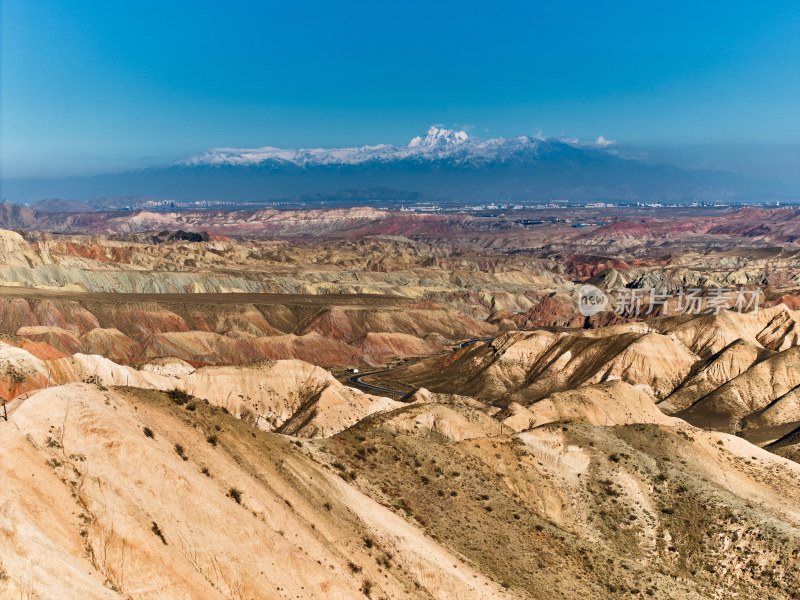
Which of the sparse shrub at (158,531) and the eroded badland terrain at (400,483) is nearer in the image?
the eroded badland terrain at (400,483)

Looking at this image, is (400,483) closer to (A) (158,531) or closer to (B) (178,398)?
(B) (178,398)

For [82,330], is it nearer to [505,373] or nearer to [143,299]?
[143,299]

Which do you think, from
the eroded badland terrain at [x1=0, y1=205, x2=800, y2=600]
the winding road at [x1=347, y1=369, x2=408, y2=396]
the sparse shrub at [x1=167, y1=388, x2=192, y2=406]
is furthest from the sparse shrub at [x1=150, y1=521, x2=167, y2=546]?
the winding road at [x1=347, y1=369, x2=408, y2=396]

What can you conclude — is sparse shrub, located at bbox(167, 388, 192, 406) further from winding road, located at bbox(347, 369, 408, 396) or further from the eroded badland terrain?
winding road, located at bbox(347, 369, 408, 396)

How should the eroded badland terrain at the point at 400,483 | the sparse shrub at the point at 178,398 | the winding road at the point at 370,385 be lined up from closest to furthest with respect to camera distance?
the eroded badland terrain at the point at 400,483 < the sparse shrub at the point at 178,398 < the winding road at the point at 370,385

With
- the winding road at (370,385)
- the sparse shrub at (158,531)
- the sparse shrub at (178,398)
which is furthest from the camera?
the winding road at (370,385)

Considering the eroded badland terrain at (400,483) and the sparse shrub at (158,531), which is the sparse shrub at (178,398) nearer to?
the eroded badland terrain at (400,483)

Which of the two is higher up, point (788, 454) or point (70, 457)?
point (70, 457)

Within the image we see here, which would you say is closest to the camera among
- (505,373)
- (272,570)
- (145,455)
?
(272,570)

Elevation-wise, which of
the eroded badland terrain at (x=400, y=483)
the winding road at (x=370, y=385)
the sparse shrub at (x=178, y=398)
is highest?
the sparse shrub at (x=178, y=398)

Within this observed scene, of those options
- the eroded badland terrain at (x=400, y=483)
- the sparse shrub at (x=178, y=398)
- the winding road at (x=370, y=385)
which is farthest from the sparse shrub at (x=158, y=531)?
the winding road at (x=370, y=385)

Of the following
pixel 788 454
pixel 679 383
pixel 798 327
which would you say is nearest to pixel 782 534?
pixel 788 454
